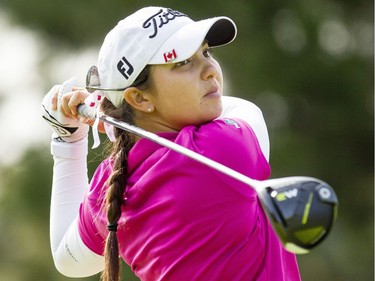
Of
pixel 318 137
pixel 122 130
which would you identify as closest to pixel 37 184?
pixel 318 137

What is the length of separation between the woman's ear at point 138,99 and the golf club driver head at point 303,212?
733 millimetres

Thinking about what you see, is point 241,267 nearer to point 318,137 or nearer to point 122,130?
point 122,130

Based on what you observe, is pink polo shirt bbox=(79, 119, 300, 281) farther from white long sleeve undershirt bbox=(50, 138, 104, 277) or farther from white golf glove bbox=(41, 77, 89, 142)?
white golf glove bbox=(41, 77, 89, 142)

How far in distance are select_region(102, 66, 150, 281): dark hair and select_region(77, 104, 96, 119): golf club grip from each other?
0.13 metres

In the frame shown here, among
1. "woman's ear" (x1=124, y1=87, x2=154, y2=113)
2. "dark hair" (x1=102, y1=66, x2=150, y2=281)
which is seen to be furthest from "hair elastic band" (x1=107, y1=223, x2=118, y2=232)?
"woman's ear" (x1=124, y1=87, x2=154, y2=113)

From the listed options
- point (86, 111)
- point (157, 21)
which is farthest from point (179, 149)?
point (86, 111)

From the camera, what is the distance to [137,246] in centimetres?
398

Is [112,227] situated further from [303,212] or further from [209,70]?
[303,212]

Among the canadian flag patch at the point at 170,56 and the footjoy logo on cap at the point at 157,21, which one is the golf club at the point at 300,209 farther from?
the footjoy logo on cap at the point at 157,21

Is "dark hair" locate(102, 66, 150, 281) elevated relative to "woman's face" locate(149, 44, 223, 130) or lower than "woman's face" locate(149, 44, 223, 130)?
lower

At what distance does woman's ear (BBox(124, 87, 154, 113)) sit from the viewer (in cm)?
403

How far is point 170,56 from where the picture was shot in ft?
13.0

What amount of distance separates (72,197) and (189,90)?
715 mm

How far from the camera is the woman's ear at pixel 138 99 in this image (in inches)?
159
